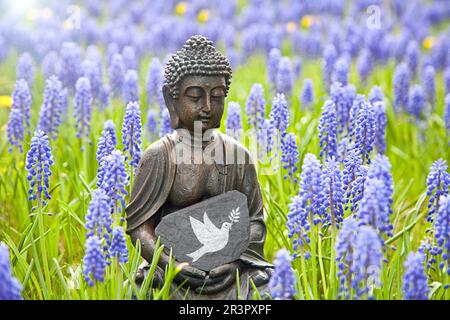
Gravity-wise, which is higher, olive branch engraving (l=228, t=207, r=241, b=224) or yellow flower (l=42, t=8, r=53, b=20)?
yellow flower (l=42, t=8, r=53, b=20)

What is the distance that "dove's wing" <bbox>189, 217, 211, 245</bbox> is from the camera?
16.9 feet

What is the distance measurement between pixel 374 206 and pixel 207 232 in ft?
4.14

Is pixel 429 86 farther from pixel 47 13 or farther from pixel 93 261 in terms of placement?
pixel 47 13

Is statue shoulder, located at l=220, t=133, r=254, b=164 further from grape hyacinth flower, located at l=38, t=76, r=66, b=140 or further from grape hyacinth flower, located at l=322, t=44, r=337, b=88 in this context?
grape hyacinth flower, located at l=322, t=44, r=337, b=88

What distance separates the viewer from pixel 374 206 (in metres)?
4.32

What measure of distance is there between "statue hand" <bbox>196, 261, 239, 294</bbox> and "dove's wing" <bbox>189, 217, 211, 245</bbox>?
20cm

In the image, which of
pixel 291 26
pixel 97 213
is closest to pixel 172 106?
pixel 97 213

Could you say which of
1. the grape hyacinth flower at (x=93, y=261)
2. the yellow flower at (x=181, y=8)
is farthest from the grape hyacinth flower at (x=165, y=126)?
the yellow flower at (x=181, y=8)

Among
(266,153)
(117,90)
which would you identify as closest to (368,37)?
(117,90)

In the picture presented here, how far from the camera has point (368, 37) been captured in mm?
12195

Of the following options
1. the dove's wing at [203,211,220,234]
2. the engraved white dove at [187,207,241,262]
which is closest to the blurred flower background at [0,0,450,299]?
the engraved white dove at [187,207,241,262]

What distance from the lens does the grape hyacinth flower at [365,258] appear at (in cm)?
416
